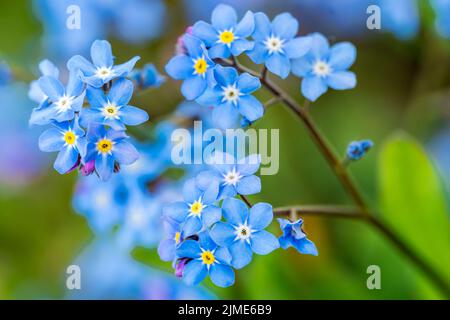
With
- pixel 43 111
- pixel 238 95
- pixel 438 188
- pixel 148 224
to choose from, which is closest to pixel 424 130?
pixel 438 188

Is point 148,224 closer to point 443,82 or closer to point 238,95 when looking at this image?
point 238,95

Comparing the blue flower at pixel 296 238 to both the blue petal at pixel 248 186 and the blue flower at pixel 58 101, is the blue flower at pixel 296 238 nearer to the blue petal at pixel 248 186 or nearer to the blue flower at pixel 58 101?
the blue petal at pixel 248 186

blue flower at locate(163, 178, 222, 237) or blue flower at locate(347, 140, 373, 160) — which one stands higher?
blue flower at locate(347, 140, 373, 160)

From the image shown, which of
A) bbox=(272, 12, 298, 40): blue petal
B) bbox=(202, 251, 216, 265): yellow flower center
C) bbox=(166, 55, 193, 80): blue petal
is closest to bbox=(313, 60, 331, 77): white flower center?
bbox=(272, 12, 298, 40): blue petal

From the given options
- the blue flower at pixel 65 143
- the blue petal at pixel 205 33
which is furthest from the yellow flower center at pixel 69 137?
the blue petal at pixel 205 33

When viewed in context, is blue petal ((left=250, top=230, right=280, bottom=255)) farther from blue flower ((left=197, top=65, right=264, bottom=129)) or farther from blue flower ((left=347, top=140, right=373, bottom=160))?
blue flower ((left=347, top=140, right=373, bottom=160))

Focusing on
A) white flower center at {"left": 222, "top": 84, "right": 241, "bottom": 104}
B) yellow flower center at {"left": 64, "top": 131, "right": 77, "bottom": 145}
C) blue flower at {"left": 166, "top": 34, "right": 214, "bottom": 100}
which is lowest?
yellow flower center at {"left": 64, "top": 131, "right": 77, "bottom": 145}

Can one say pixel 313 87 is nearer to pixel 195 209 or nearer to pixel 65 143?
pixel 195 209
